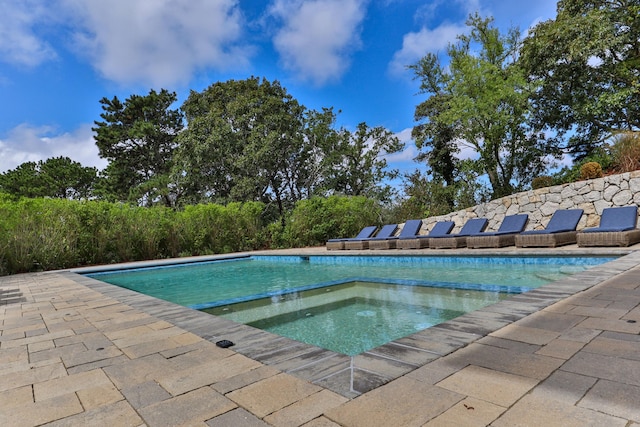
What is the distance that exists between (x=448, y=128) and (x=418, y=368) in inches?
634

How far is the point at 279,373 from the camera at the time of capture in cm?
188

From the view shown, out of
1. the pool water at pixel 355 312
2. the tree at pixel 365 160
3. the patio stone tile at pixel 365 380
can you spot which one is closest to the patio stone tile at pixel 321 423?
the patio stone tile at pixel 365 380

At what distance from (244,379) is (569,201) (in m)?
10.8

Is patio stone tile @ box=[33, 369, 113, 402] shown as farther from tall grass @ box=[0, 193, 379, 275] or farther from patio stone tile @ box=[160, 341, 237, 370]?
tall grass @ box=[0, 193, 379, 275]

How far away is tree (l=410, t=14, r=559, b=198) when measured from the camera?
13.0m

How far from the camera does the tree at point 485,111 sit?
13.0 m

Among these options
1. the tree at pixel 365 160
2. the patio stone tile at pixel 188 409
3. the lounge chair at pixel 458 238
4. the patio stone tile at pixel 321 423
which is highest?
the tree at pixel 365 160

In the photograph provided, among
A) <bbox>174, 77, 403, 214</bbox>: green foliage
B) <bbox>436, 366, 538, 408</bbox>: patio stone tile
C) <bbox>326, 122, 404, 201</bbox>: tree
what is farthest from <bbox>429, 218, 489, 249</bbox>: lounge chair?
<bbox>326, 122, 404, 201</bbox>: tree

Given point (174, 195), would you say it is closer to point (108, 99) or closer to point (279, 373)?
point (108, 99)

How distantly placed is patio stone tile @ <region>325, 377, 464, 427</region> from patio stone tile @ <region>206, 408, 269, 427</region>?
0.28 metres

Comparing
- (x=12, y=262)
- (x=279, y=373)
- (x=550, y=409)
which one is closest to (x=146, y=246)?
(x=12, y=262)

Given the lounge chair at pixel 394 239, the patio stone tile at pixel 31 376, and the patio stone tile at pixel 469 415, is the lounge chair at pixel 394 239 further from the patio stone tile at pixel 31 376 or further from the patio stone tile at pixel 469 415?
the patio stone tile at pixel 469 415

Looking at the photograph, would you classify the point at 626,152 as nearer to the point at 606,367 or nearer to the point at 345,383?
the point at 606,367

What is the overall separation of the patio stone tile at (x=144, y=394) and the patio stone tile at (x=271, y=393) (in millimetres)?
343
